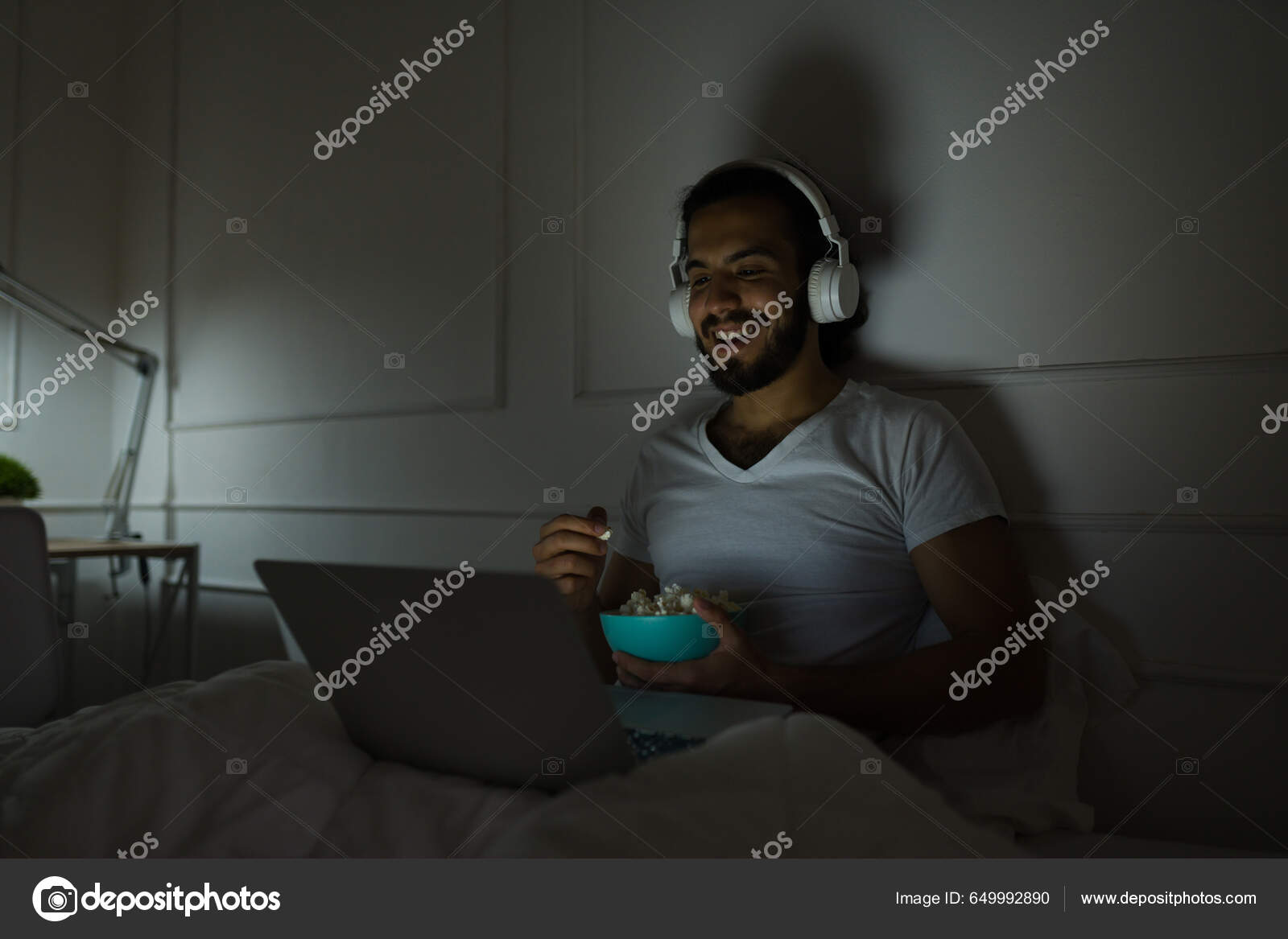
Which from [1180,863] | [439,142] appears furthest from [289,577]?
[439,142]

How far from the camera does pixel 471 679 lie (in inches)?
24.2

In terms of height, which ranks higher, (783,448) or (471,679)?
(783,448)

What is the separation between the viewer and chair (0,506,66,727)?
3.29 feet

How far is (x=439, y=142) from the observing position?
1.62 m

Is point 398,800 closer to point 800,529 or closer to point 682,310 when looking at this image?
point 800,529

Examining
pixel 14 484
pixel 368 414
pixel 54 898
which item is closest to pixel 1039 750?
pixel 54 898

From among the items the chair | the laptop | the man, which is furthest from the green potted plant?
the laptop

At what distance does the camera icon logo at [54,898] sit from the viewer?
1.97 ft

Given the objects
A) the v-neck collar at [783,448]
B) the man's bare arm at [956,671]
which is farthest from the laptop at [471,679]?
the v-neck collar at [783,448]

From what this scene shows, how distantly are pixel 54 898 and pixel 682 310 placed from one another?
0.88 metres

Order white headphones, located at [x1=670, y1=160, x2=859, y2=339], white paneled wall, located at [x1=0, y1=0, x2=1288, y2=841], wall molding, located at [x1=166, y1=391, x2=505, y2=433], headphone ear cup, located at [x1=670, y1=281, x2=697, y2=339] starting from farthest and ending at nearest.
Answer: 1. wall molding, located at [x1=166, y1=391, x2=505, y2=433]
2. headphone ear cup, located at [x1=670, y1=281, x2=697, y2=339]
3. white headphones, located at [x1=670, y1=160, x2=859, y2=339]
4. white paneled wall, located at [x1=0, y1=0, x2=1288, y2=841]

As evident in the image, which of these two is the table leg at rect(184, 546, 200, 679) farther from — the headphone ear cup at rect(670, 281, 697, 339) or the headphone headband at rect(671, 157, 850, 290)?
the headphone headband at rect(671, 157, 850, 290)

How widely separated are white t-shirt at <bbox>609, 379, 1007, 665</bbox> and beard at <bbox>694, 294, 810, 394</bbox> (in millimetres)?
78

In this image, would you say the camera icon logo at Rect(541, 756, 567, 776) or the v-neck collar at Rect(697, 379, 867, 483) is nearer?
the camera icon logo at Rect(541, 756, 567, 776)
